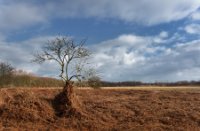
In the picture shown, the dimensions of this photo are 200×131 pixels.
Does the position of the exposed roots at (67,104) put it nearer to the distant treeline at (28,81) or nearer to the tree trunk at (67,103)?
the tree trunk at (67,103)

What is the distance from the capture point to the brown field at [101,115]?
901 inches

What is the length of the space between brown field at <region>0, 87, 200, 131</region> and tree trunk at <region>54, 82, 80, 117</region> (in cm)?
→ 34

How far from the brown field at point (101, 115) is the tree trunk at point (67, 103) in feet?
1.10

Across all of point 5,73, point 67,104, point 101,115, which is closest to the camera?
point 101,115

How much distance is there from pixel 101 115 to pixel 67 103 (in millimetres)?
1848

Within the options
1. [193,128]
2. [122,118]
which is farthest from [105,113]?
[193,128]

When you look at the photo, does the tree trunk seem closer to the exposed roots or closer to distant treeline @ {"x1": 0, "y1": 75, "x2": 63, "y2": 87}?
the exposed roots

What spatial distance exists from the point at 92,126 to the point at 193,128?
16.0 ft

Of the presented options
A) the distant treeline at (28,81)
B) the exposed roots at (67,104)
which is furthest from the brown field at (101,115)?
the distant treeline at (28,81)

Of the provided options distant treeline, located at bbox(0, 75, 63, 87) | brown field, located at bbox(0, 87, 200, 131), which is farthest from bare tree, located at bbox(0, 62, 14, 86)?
brown field, located at bbox(0, 87, 200, 131)

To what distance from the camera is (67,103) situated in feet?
80.4

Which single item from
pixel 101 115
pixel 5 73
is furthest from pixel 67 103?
pixel 5 73

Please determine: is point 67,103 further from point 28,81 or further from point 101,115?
point 28,81

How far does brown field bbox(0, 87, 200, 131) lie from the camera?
75.0ft
